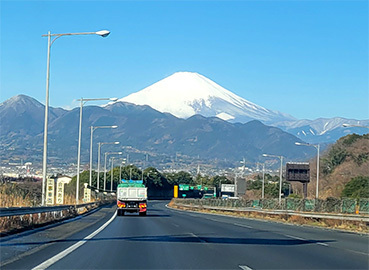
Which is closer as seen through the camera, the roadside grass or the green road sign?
the roadside grass

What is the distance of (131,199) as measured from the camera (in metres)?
48.8

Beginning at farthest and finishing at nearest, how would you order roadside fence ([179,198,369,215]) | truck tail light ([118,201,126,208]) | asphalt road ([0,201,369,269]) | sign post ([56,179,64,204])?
1. truck tail light ([118,201,126,208])
2. roadside fence ([179,198,369,215])
3. sign post ([56,179,64,204])
4. asphalt road ([0,201,369,269])

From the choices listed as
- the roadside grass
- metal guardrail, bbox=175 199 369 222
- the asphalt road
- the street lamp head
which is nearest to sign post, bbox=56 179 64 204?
the roadside grass

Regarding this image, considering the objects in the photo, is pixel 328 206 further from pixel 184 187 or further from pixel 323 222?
pixel 184 187

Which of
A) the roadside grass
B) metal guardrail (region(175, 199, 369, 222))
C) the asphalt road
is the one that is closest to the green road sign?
metal guardrail (region(175, 199, 369, 222))

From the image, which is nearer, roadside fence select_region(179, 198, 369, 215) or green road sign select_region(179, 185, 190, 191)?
roadside fence select_region(179, 198, 369, 215)

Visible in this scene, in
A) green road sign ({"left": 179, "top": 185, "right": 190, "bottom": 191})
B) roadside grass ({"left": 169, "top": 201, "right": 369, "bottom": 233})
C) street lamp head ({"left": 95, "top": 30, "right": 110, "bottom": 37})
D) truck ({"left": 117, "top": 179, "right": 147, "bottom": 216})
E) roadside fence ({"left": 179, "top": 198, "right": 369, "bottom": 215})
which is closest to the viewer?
street lamp head ({"left": 95, "top": 30, "right": 110, "bottom": 37})

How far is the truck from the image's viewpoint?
159 feet

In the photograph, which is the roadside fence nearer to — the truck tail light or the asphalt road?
the truck tail light

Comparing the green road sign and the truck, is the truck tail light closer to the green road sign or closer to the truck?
the truck

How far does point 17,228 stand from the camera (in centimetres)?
2345

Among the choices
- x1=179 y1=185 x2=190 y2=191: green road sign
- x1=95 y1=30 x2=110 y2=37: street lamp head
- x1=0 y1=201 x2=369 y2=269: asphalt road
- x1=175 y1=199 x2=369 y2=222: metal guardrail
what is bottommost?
x1=179 y1=185 x2=190 y2=191: green road sign

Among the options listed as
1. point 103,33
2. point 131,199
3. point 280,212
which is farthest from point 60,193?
point 103,33

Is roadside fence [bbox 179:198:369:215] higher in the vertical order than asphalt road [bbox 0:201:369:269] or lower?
lower
